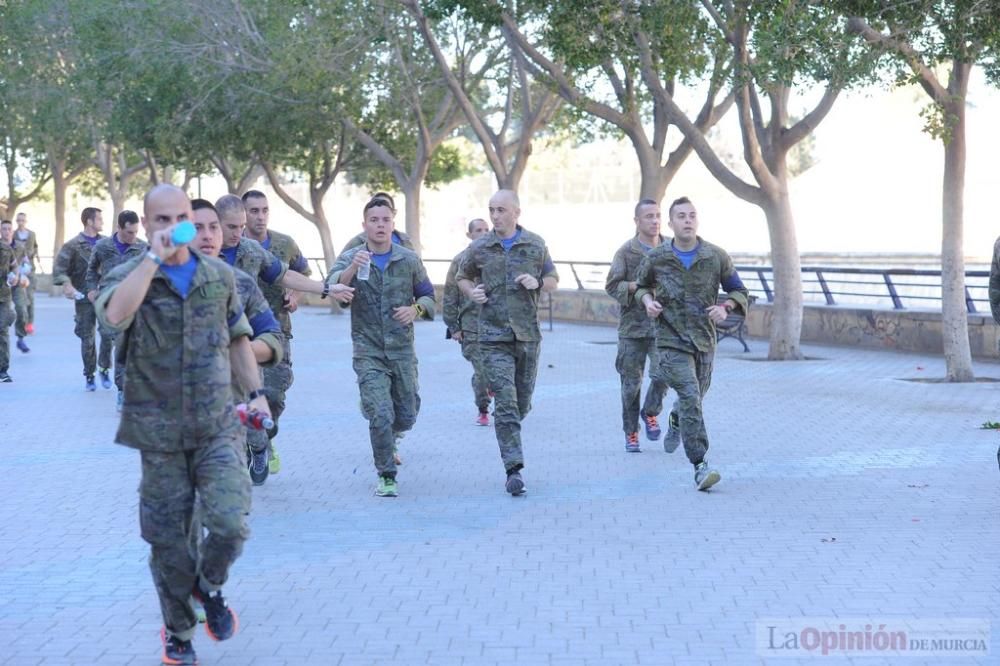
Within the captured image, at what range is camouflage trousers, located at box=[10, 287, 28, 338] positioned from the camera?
66.3ft

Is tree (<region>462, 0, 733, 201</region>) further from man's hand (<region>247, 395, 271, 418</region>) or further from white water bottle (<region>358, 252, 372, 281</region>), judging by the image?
man's hand (<region>247, 395, 271, 418</region>)

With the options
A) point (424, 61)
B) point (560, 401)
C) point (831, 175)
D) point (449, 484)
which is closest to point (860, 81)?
point (560, 401)

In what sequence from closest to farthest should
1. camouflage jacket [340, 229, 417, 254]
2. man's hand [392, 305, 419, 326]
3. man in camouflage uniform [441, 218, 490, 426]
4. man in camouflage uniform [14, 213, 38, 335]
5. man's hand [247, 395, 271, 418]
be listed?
man's hand [247, 395, 271, 418], man's hand [392, 305, 419, 326], camouflage jacket [340, 229, 417, 254], man in camouflage uniform [441, 218, 490, 426], man in camouflage uniform [14, 213, 38, 335]

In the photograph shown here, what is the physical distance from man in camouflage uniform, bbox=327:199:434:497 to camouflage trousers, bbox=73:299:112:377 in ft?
20.7

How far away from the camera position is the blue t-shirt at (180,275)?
517cm

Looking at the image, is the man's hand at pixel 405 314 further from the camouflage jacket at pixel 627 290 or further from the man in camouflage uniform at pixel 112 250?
the man in camouflage uniform at pixel 112 250

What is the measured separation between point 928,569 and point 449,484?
357cm

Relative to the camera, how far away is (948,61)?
49.5ft

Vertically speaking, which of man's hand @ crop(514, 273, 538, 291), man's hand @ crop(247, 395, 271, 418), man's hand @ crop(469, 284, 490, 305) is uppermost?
man's hand @ crop(514, 273, 538, 291)

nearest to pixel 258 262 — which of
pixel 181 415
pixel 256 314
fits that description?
pixel 256 314

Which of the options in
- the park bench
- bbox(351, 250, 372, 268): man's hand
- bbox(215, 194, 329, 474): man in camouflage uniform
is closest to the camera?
bbox(215, 194, 329, 474): man in camouflage uniform

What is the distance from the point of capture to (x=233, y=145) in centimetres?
3244

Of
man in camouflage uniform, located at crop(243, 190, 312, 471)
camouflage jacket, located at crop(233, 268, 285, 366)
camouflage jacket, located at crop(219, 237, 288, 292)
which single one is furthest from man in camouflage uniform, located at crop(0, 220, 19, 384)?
camouflage jacket, located at crop(233, 268, 285, 366)

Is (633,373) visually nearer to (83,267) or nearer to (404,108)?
(83,267)
